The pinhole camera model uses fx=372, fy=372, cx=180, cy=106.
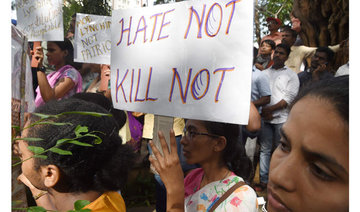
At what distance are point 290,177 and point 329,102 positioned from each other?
0.19 metres

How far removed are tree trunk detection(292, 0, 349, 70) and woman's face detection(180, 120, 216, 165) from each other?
101 inches

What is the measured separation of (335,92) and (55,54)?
8.84ft

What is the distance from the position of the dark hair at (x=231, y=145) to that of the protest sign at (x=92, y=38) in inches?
54.6

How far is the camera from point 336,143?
0.78 meters

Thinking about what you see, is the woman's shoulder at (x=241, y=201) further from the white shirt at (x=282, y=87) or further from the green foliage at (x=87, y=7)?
the green foliage at (x=87, y=7)

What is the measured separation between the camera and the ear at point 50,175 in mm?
1348

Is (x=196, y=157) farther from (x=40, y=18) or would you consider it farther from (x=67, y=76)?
(x=40, y=18)

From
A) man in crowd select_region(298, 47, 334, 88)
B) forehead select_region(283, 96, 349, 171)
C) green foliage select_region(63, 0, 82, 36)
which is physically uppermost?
green foliage select_region(63, 0, 82, 36)

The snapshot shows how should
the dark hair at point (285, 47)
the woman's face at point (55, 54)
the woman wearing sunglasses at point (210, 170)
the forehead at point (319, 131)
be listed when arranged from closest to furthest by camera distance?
the forehead at point (319, 131)
the woman wearing sunglasses at point (210, 170)
the woman's face at point (55, 54)
the dark hair at point (285, 47)

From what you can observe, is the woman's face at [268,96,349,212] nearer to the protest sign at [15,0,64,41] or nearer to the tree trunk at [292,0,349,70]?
the protest sign at [15,0,64,41]

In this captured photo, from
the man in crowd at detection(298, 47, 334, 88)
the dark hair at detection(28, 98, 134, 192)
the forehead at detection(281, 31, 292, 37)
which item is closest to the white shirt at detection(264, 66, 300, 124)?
the man in crowd at detection(298, 47, 334, 88)

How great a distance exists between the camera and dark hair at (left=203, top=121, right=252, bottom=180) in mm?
1814

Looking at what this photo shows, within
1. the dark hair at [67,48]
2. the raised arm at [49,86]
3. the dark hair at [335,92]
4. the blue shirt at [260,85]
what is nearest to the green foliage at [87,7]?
the dark hair at [67,48]

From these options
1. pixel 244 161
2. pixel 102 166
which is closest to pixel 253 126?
pixel 244 161
